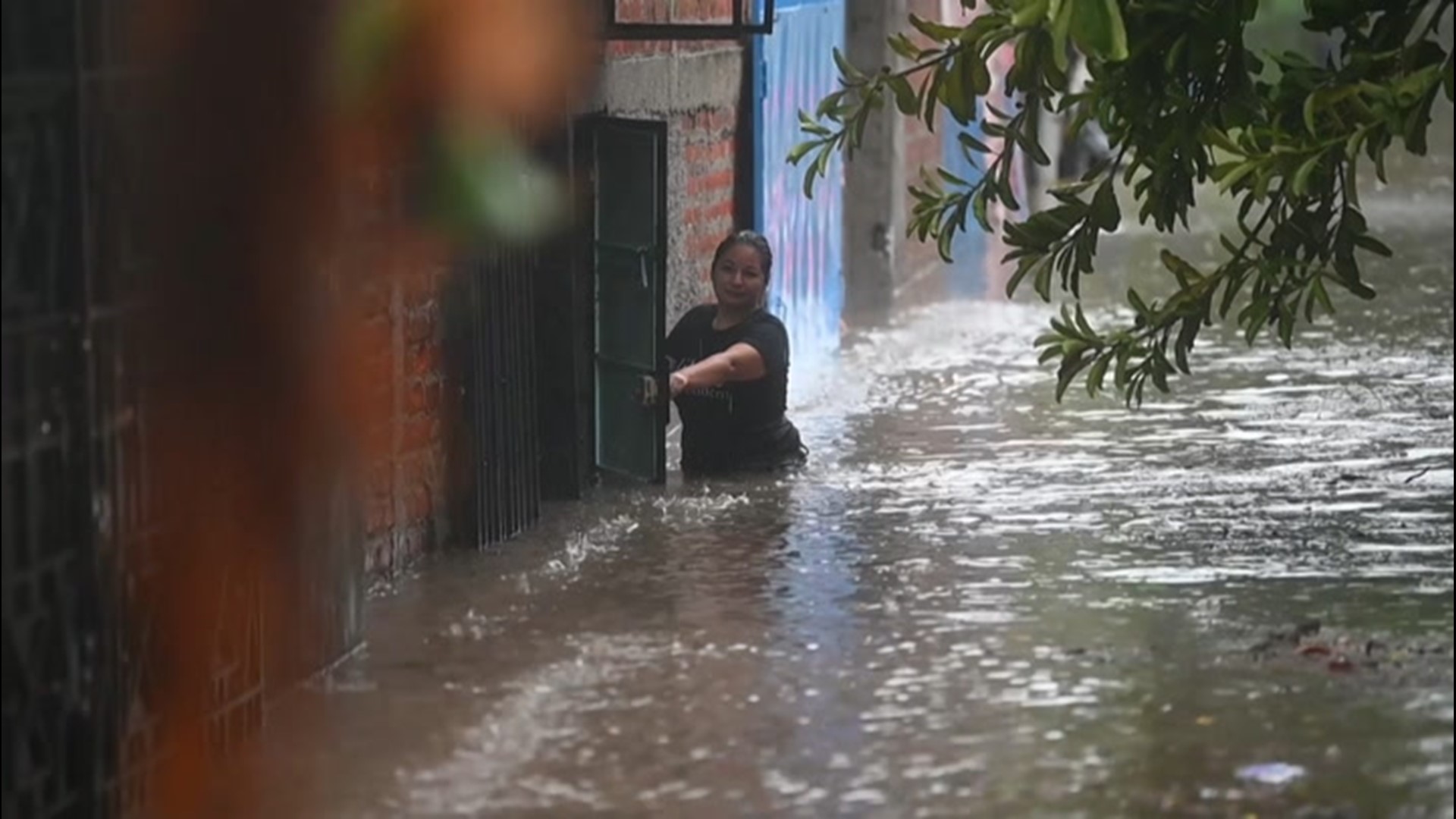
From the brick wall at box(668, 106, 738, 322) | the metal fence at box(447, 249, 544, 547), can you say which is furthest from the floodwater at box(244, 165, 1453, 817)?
the brick wall at box(668, 106, 738, 322)

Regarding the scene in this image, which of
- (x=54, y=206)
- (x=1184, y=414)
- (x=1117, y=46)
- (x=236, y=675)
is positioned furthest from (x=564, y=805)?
(x=1184, y=414)

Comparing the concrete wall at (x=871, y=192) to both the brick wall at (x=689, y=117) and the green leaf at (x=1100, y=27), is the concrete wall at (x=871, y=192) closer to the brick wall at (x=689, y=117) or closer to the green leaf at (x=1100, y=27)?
the brick wall at (x=689, y=117)

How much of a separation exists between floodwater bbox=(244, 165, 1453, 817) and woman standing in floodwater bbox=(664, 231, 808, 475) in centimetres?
28

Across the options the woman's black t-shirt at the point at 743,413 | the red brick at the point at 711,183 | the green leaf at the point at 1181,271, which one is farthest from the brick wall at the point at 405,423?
the red brick at the point at 711,183

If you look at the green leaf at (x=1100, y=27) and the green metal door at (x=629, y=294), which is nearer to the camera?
the green leaf at (x=1100, y=27)

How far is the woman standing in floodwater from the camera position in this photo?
1237 centimetres

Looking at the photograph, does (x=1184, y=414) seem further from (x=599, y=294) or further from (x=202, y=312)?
(x=202, y=312)

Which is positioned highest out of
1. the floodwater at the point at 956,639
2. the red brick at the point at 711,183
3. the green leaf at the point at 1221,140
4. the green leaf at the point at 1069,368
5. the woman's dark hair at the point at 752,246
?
the green leaf at the point at 1221,140

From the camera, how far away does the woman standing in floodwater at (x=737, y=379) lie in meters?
12.4

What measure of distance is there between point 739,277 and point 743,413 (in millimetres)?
575

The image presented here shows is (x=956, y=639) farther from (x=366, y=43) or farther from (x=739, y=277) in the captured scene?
(x=739, y=277)

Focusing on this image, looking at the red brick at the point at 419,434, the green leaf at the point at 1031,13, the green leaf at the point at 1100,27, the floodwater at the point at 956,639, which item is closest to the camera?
the floodwater at the point at 956,639

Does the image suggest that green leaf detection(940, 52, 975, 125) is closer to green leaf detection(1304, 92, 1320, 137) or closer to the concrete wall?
green leaf detection(1304, 92, 1320, 137)

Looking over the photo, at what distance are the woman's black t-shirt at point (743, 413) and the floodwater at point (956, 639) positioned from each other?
266mm
